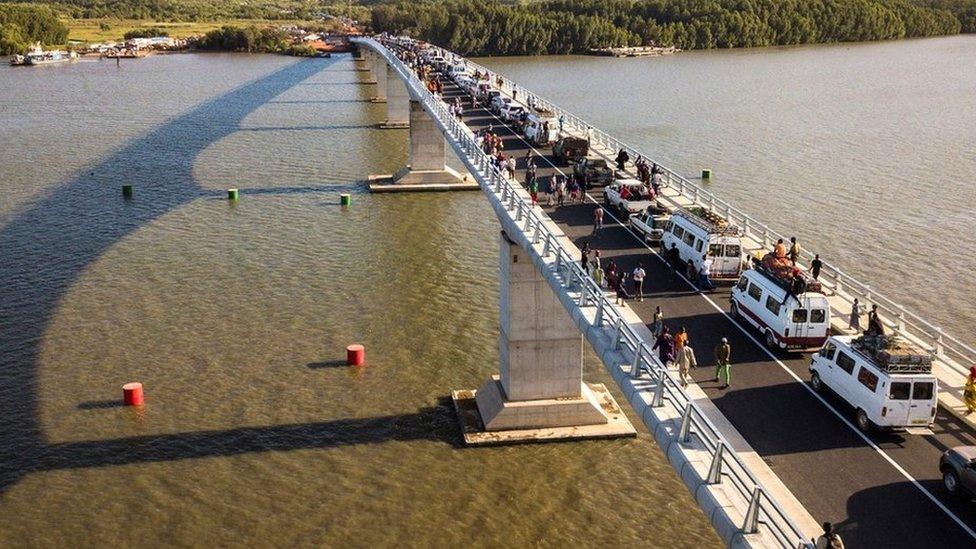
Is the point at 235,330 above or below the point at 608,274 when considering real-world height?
below

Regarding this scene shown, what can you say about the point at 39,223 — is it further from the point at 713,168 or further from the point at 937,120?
the point at 937,120

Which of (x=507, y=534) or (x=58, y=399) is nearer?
(x=507, y=534)

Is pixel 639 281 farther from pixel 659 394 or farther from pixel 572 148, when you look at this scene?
pixel 572 148

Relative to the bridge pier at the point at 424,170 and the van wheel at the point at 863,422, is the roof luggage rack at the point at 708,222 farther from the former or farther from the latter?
the bridge pier at the point at 424,170

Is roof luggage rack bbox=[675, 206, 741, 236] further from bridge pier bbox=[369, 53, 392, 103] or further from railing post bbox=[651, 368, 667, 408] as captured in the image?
bridge pier bbox=[369, 53, 392, 103]

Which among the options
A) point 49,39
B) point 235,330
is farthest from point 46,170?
point 49,39

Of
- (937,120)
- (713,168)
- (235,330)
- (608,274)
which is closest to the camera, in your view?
(608,274)

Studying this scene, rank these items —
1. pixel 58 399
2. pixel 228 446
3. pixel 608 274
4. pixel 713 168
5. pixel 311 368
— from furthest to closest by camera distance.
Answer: pixel 713 168, pixel 311 368, pixel 58 399, pixel 228 446, pixel 608 274
